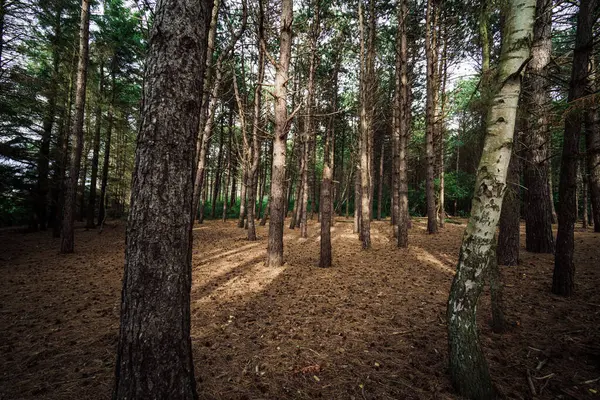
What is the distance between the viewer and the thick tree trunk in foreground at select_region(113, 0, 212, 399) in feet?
6.16

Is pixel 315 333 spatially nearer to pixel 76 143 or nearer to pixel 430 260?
pixel 430 260

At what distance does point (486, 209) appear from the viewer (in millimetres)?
2514

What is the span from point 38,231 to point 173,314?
1959cm

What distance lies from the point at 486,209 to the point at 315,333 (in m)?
2.89

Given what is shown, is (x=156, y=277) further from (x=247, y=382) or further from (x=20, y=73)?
(x=20, y=73)

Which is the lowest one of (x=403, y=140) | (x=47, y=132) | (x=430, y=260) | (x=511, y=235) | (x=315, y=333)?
(x=315, y=333)

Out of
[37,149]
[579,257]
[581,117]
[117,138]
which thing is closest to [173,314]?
[581,117]

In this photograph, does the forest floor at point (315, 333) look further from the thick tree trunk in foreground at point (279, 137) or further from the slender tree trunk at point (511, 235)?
the thick tree trunk in foreground at point (279, 137)

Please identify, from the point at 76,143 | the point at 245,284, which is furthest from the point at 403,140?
the point at 76,143

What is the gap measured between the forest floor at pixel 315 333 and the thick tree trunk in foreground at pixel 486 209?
438mm

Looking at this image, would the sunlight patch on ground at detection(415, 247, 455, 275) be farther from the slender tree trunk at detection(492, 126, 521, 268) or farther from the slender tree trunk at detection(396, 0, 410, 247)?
the slender tree trunk at detection(492, 126, 521, 268)

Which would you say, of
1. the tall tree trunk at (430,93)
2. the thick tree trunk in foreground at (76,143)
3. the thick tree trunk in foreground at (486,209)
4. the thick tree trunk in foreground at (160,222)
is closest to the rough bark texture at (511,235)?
the tall tree trunk at (430,93)

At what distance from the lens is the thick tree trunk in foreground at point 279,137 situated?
271 inches

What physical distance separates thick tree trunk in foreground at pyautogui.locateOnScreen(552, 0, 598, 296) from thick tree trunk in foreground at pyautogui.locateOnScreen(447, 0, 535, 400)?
2.78 metres
